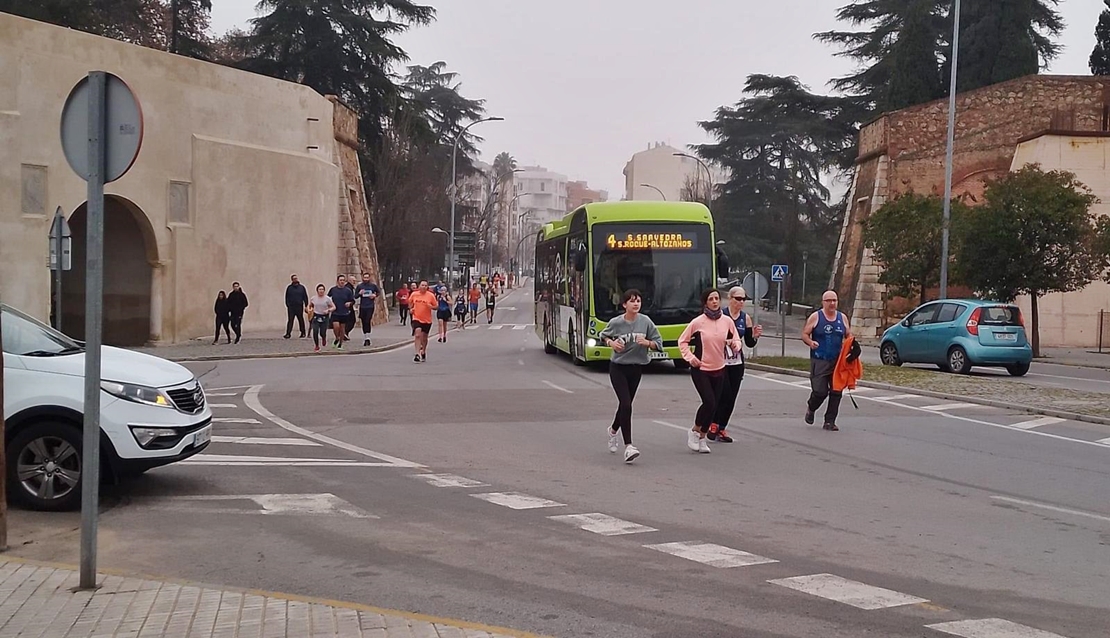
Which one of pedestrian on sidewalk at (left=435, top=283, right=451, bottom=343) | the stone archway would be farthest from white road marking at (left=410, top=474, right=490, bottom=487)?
pedestrian on sidewalk at (left=435, top=283, right=451, bottom=343)

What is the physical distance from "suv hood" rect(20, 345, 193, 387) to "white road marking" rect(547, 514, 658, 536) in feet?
11.0

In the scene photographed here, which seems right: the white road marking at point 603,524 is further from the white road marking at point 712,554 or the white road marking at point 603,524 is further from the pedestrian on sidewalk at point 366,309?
the pedestrian on sidewalk at point 366,309

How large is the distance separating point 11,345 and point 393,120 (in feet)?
154

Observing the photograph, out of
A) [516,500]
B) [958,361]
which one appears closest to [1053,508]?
[516,500]

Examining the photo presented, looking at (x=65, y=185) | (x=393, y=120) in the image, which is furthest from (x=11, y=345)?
Answer: (x=393, y=120)

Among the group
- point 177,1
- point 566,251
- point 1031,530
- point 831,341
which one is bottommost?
point 1031,530

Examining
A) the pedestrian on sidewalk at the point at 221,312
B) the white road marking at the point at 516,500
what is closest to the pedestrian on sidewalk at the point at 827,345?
the white road marking at the point at 516,500

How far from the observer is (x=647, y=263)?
2172 cm

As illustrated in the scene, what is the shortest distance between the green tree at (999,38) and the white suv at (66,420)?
4344 centimetres

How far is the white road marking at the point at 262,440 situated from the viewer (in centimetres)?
1189

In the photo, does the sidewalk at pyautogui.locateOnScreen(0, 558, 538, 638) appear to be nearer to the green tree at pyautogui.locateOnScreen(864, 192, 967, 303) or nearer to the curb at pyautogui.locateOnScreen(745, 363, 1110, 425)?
the curb at pyautogui.locateOnScreen(745, 363, 1110, 425)

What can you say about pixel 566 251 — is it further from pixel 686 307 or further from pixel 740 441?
pixel 740 441

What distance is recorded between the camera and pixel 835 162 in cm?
5581

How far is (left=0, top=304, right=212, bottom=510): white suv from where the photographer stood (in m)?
8.10
